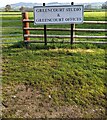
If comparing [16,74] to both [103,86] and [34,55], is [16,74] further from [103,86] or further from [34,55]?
[103,86]

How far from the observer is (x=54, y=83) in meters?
6.02

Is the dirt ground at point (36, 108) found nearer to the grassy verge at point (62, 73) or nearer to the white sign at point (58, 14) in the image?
the grassy verge at point (62, 73)

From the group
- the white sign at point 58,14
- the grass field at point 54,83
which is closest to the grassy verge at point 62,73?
the grass field at point 54,83

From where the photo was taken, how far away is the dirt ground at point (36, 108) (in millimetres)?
5180

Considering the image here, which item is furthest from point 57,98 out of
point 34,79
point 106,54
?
point 106,54

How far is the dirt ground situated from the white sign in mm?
2953

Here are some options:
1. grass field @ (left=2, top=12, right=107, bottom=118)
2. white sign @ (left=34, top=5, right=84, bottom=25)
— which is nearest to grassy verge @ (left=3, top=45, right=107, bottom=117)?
grass field @ (left=2, top=12, right=107, bottom=118)

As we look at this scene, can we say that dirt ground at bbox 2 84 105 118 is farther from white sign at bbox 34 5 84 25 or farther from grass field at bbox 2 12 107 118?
white sign at bbox 34 5 84 25

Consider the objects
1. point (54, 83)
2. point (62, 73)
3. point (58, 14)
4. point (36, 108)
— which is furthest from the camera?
point (58, 14)

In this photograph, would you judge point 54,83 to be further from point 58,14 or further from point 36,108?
point 58,14

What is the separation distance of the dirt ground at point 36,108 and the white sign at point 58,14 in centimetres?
295

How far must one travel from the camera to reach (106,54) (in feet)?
24.8

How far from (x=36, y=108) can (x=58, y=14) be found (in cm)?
352

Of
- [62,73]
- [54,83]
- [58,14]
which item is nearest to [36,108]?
[54,83]
